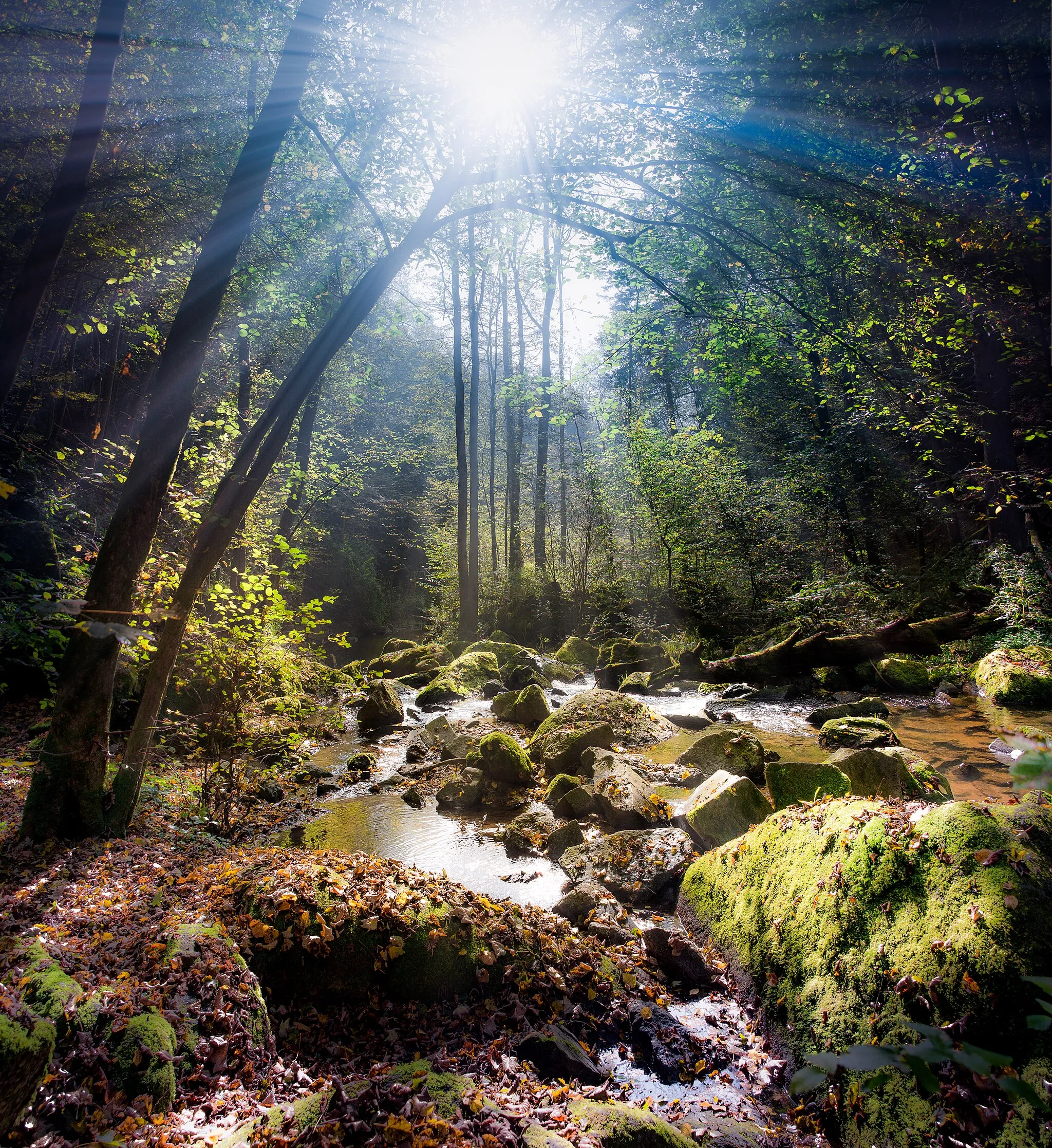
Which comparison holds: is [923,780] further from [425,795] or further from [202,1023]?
[202,1023]

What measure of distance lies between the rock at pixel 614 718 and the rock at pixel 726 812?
340 centimetres

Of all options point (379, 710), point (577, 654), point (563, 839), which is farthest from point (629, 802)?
point (577, 654)

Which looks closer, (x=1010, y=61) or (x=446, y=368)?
(x=1010, y=61)

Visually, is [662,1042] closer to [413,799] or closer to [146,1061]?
[146,1061]

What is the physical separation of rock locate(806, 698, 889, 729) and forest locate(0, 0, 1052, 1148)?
104mm

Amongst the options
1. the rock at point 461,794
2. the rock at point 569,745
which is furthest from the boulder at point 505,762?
the rock at point 569,745

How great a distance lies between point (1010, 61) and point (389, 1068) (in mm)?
14511

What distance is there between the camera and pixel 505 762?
310 inches

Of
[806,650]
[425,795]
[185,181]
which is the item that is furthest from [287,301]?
[806,650]

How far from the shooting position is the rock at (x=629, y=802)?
6258mm

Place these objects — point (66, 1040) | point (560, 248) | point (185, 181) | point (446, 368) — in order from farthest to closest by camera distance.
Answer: point (446, 368), point (185, 181), point (560, 248), point (66, 1040)

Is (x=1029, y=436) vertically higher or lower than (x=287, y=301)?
lower

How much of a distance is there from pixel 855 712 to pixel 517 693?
19.9ft

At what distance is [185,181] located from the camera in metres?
8.40
